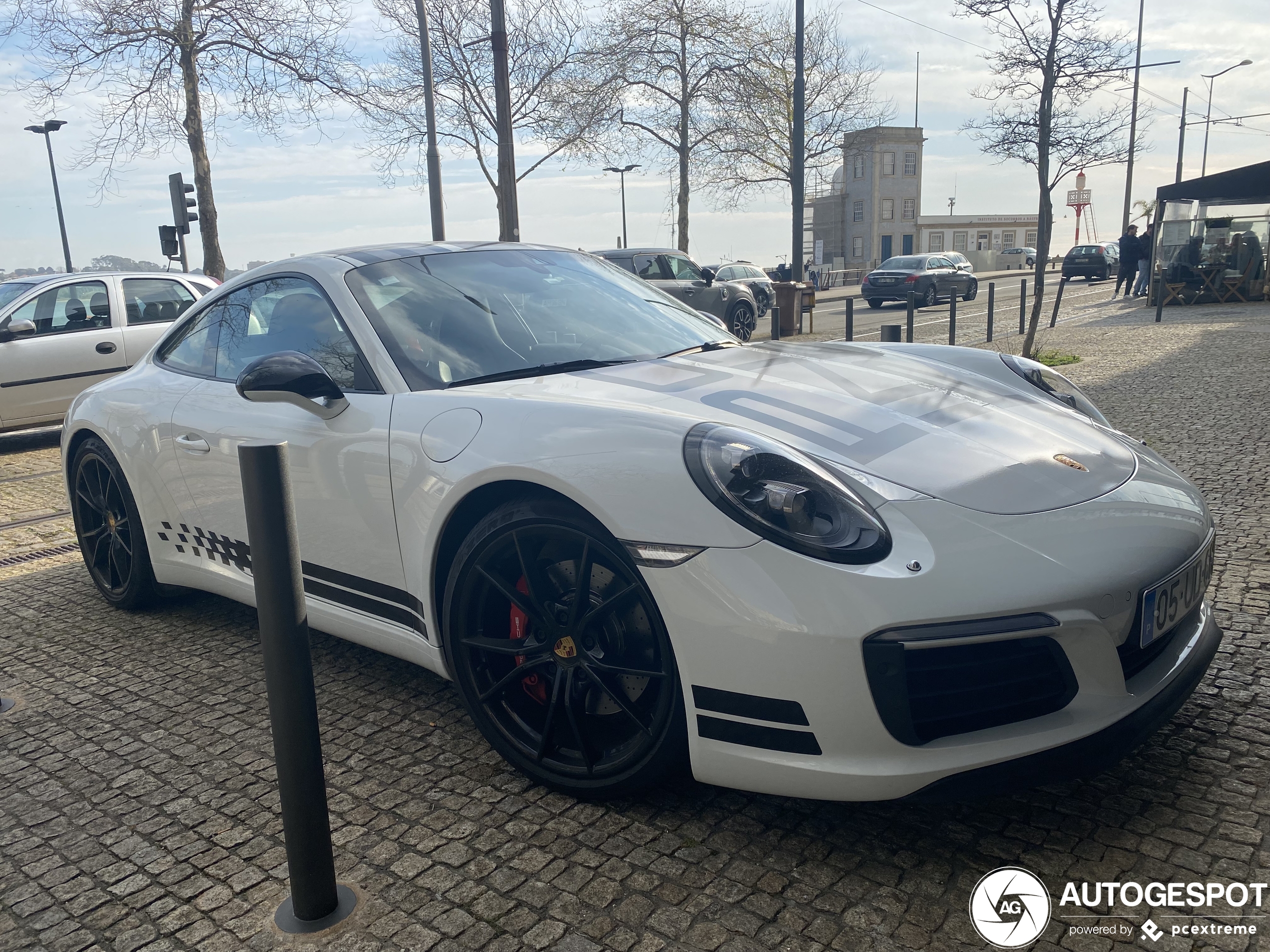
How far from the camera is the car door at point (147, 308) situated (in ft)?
31.1

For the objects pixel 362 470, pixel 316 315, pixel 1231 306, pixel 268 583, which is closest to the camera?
pixel 268 583

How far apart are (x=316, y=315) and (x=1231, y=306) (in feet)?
69.6

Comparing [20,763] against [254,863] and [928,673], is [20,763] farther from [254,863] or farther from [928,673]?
[928,673]

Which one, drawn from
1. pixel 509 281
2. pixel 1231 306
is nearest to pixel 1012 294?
pixel 1231 306

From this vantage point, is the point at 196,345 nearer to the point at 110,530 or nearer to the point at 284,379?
the point at 110,530

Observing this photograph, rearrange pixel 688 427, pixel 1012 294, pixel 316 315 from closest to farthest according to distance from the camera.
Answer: pixel 688 427 < pixel 316 315 < pixel 1012 294

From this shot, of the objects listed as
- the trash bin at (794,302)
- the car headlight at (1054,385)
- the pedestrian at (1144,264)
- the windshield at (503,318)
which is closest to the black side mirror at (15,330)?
the windshield at (503,318)

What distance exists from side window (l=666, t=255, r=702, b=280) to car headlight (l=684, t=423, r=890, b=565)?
1593 centimetres

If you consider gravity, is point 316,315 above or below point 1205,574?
above

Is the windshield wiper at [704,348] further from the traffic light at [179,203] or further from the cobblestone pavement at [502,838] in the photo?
the traffic light at [179,203]

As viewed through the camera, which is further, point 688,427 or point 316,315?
point 316,315

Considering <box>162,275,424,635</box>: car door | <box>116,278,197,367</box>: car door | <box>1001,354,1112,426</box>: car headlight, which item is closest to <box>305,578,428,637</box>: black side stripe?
<box>162,275,424,635</box>: car door

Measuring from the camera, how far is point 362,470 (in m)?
2.74

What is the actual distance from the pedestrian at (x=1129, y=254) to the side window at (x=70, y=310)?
23474 mm
